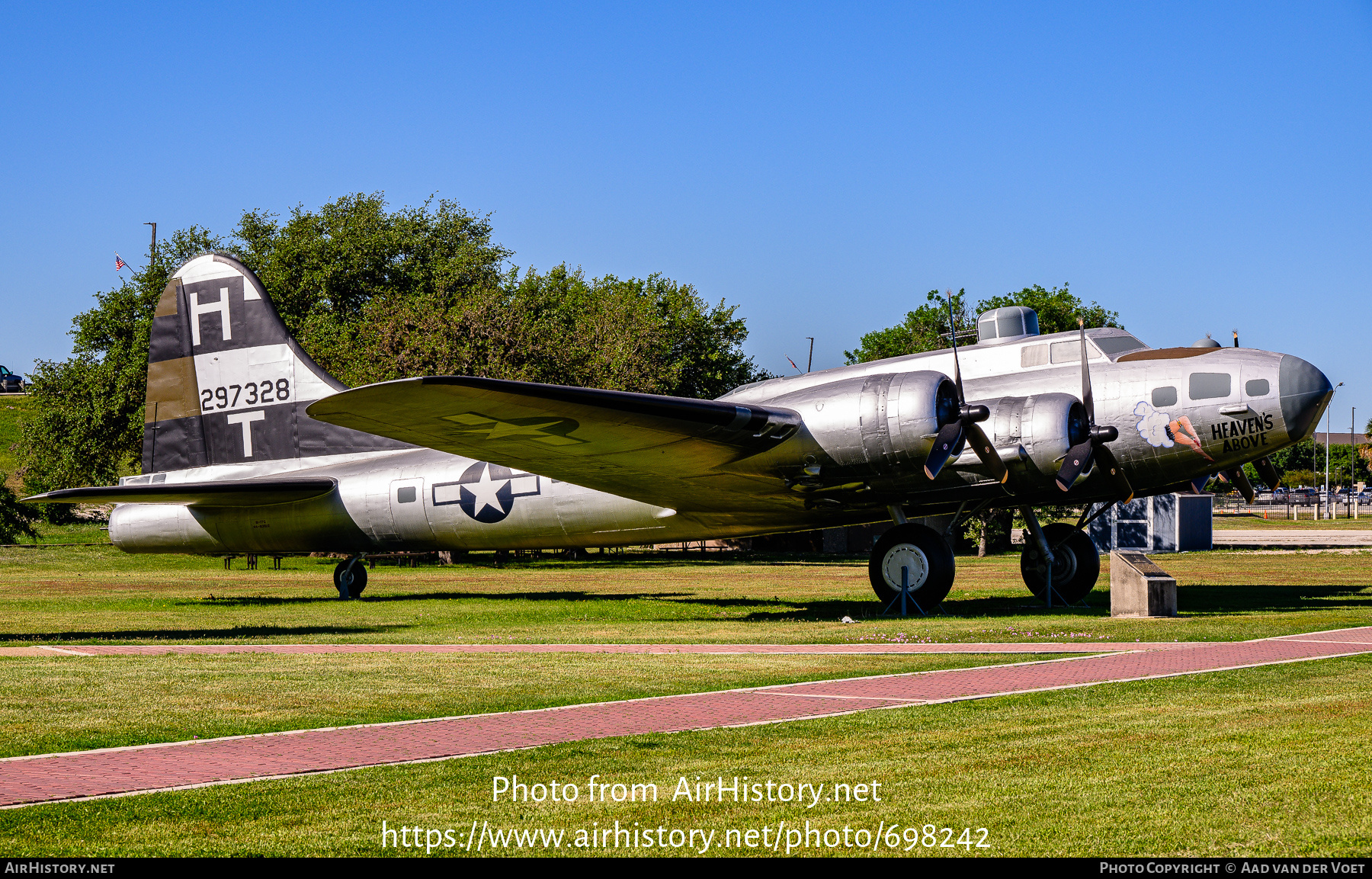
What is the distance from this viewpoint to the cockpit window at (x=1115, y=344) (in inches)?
868

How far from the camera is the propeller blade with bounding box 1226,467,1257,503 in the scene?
2247cm

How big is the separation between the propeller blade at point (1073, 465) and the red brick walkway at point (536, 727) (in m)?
5.71

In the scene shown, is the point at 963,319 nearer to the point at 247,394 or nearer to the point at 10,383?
the point at 247,394

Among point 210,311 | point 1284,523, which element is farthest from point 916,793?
point 1284,523

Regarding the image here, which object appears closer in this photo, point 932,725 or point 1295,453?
point 932,725

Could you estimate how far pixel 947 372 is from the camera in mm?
23031

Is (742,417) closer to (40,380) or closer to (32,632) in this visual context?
(32,632)

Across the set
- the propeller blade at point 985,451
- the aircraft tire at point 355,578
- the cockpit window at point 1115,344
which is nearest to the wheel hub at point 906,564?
the propeller blade at point 985,451

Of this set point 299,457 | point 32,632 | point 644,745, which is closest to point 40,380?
point 299,457

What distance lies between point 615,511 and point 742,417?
6.03 metres

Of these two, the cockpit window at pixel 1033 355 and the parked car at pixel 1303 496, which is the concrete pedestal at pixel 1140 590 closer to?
the cockpit window at pixel 1033 355

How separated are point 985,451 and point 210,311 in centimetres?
1788

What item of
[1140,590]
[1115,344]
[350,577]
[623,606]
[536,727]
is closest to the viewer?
[536,727]

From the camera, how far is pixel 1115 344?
22219 mm
